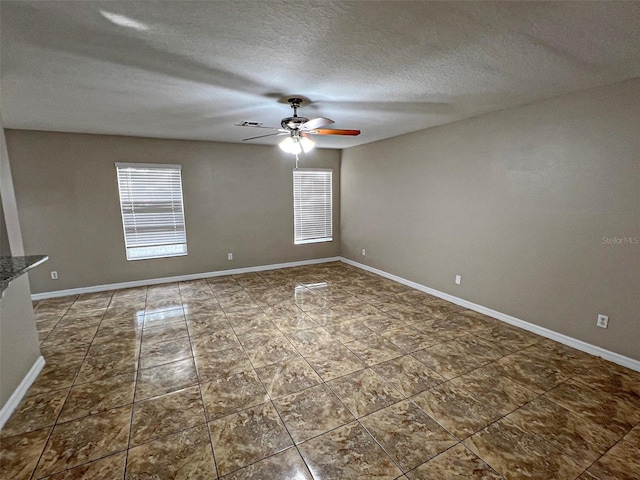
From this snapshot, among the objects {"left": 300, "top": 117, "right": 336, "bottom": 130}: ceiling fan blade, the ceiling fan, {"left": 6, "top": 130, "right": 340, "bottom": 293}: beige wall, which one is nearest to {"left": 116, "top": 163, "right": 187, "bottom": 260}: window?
{"left": 6, "top": 130, "right": 340, "bottom": 293}: beige wall

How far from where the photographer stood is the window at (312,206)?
242 inches

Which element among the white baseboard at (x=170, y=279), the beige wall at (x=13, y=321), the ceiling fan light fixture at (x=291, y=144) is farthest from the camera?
the white baseboard at (x=170, y=279)

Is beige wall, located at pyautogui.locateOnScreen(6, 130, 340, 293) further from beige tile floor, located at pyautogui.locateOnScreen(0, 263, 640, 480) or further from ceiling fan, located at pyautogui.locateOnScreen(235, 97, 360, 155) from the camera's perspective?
ceiling fan, located at pyautogui.locateOnScreen(235, 97, 360, 155)

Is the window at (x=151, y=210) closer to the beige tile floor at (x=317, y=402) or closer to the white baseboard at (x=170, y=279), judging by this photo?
the white baseboard at (x=170, y=279)

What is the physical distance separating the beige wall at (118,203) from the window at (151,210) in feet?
0.36

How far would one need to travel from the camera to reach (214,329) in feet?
11.4

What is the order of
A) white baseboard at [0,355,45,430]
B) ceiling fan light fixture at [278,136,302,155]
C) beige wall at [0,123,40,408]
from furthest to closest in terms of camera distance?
ceiling fan light fixture at [278,136,302,155] → beige wall at [0,123,40,408] → white baseboard at [0,355,45,430]

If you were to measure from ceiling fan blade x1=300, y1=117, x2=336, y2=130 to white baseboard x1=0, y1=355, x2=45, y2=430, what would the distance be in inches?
126

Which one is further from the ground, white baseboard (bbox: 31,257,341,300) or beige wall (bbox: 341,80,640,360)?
beige wall (bbox: 341,80,640,360)

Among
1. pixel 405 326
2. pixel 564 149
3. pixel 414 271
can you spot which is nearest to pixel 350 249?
pixel 414 271

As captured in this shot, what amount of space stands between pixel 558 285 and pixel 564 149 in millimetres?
1369

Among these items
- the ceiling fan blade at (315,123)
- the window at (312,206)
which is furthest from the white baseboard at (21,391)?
the window at (312,206)

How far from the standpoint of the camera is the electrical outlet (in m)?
2.74

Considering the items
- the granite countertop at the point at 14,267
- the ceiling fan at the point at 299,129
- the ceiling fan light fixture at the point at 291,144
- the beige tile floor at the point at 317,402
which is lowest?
the beige tile floor at the point at 317,402
